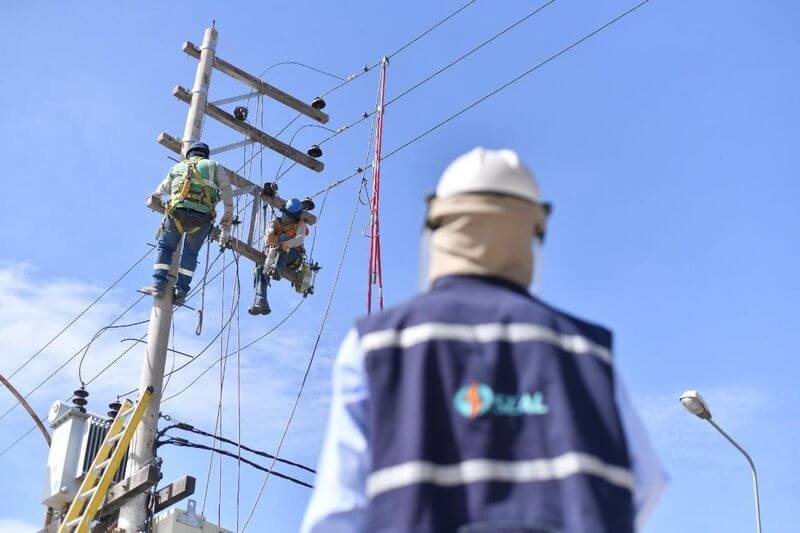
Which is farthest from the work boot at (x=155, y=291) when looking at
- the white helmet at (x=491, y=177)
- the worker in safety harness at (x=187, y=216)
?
the white helmet at (x=491, y=177)

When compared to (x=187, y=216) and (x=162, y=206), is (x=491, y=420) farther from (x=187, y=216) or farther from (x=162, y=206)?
(x=162, y=206)

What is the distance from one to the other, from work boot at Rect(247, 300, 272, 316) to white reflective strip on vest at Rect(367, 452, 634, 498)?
1111cm

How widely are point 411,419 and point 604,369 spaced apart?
522 millimetres

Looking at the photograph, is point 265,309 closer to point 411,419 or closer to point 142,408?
point 142,408

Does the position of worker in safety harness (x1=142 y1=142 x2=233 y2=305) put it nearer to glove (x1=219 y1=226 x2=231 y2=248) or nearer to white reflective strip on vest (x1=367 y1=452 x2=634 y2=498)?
glove (x1=219 y1=226 x2=231 y2=248)

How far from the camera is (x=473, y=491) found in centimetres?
260

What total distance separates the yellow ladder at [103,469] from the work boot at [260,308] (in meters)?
2.67

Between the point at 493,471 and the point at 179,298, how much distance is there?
9.63 m

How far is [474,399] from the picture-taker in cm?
271

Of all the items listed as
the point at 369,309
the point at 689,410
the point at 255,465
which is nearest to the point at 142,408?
the point at 255,465

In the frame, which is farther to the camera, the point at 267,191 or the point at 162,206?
the point at 267,191

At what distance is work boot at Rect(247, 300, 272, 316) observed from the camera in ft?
44.8

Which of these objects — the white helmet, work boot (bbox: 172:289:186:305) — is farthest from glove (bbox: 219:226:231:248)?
the white helmet

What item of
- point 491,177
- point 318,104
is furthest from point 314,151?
point 491,177
